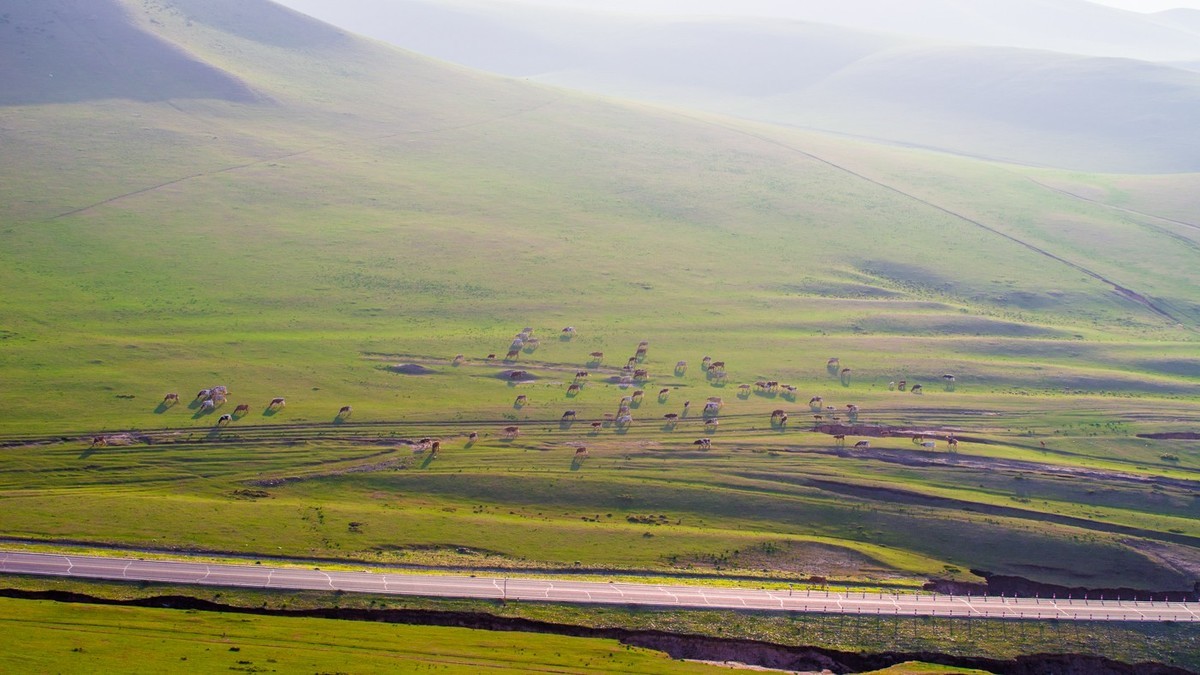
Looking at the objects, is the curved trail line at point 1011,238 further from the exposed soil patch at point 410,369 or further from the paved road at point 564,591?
the exposed soil patch at point 410,369

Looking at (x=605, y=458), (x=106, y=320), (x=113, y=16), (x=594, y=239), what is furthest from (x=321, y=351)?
(x=113, y=16)

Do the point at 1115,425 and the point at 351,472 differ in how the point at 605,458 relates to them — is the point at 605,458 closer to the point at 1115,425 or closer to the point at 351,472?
the point at 351,472

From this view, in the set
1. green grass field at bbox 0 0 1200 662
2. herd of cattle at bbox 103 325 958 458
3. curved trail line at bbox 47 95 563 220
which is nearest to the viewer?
green grass field at bbox 0 0 1200 662

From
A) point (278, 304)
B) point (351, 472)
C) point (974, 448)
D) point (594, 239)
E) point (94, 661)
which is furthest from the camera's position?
point (594, 239)

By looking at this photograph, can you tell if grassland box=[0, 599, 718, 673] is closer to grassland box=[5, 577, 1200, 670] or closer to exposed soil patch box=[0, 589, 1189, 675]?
exposed soil patch box=[0, 589, 1189, 675]

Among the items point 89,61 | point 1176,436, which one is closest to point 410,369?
point 1176,436

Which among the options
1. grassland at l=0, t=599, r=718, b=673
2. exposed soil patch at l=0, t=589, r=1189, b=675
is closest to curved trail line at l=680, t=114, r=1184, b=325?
exposed soil patch at l=0, t=589, r=1189, b=675

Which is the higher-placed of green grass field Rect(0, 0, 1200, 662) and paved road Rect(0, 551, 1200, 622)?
green grass field Rect(0, 0, 1200, 662)
